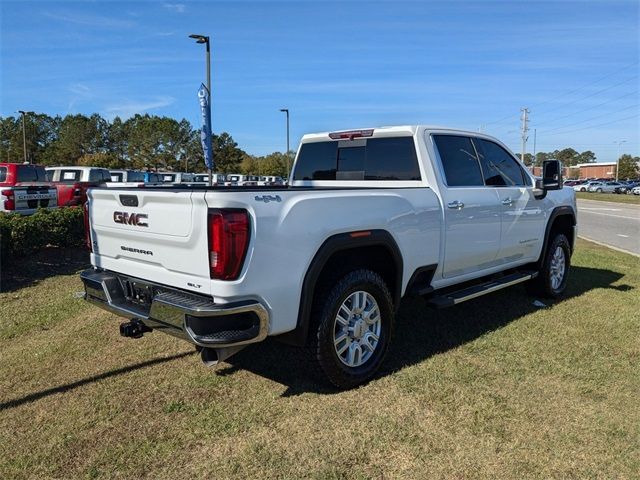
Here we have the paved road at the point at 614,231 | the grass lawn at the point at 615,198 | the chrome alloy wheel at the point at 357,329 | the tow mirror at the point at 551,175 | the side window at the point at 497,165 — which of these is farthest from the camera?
the grass lawn at the point at 615,198

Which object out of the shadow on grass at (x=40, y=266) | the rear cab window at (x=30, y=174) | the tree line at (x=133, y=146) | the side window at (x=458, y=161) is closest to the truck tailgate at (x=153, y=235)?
the side window at (x=458, y=161)

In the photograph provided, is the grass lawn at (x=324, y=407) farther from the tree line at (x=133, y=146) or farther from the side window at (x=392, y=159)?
the tree line at (x=133, y=146)

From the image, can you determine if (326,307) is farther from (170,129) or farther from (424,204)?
(170,129)

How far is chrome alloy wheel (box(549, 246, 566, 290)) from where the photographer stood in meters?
6.47

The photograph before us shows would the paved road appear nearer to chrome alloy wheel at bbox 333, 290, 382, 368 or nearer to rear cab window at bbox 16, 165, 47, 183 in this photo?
chrome alloy wheel at bbox 333, 290, 382, 368

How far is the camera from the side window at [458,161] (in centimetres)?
483

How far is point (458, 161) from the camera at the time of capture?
4.99 metres

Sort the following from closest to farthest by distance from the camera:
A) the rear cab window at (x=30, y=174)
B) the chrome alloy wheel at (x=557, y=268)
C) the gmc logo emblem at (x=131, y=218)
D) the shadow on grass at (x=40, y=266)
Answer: the gmc logo emblem at (x=131, y=218) → the chrome alloy wheel at (x=557, y=268) → the shadow on grass at (x=40, y=266) → the rear cab window at (x=30, y=174)

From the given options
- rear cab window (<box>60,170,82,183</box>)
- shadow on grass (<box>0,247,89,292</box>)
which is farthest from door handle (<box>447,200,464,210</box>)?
rear cab window (<box>60,170,82,183</box>)

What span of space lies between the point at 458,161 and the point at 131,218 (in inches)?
120

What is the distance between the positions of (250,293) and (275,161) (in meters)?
68.1

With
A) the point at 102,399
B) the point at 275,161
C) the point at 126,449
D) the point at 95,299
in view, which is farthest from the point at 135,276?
the point at 275,161

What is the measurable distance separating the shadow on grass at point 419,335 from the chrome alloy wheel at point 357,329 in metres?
0.28

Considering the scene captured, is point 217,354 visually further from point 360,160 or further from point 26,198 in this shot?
point 26,198
